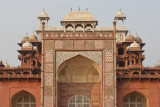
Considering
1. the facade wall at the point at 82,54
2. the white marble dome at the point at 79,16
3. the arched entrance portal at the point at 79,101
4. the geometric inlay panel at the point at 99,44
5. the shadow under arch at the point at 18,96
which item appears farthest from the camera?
the white marble dome at the point at 79,16

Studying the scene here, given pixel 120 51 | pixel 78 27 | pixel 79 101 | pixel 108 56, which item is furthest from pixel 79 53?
pixel 78 27

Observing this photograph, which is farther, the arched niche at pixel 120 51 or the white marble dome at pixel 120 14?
the white marble dome at pixel 120 14

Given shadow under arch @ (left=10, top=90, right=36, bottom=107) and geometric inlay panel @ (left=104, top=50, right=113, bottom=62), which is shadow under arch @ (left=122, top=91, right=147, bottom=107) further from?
shadow under arch @ (left=10, top=90, right=36, bottom=107)

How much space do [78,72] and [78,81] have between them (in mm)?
654

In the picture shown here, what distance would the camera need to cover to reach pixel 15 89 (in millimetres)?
25750

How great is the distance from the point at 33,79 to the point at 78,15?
1074 centimetres

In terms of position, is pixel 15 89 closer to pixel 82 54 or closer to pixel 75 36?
pixel 82 54

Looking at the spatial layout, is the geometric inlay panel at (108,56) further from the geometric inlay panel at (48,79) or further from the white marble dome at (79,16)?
the white marble dome at (79,16)

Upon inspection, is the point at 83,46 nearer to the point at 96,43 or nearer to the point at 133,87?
the point at 96,43

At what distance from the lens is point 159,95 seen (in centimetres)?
2569

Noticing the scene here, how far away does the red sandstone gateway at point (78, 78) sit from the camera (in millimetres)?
24141

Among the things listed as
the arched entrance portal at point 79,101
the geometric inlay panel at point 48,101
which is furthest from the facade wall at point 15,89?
the arched entrance portal at point 79,101

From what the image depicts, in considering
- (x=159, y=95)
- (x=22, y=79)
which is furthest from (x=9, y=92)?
(x=159, y=95)

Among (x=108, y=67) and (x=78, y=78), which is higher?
(x=108, y=67)
